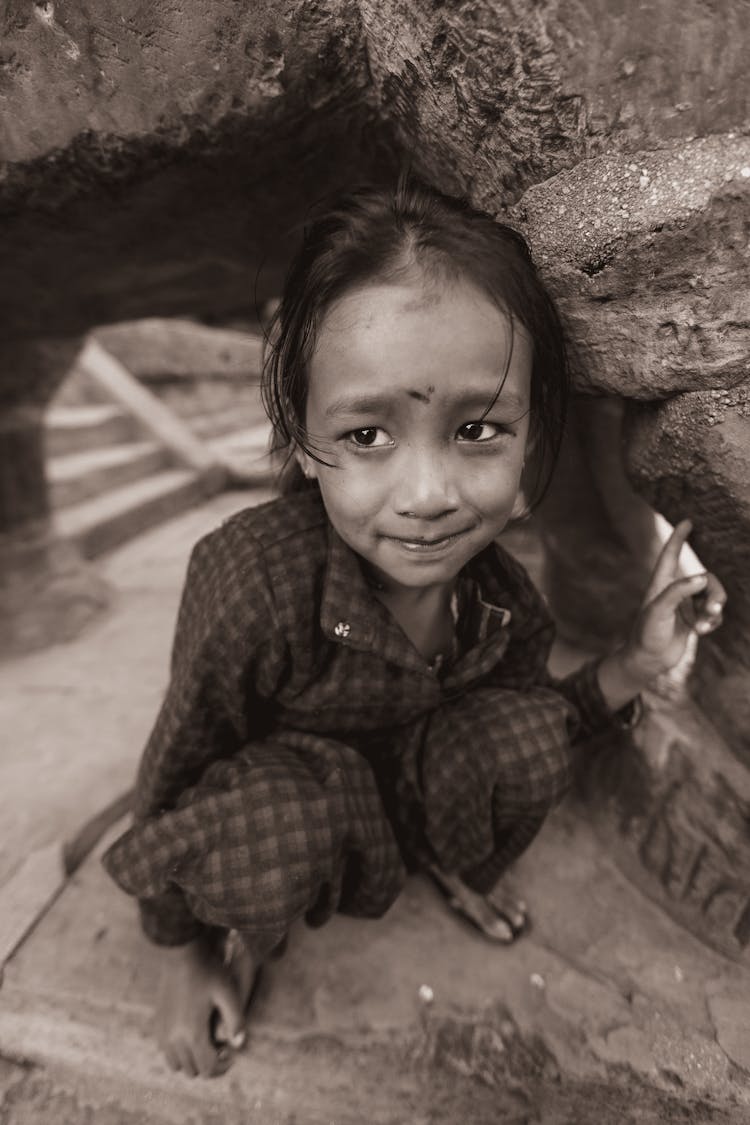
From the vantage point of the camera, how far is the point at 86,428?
4.46 m

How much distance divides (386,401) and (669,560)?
24.6 inches

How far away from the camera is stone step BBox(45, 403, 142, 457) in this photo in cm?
418

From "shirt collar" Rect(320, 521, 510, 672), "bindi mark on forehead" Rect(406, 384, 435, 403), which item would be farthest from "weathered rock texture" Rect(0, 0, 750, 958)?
"shirt collar" Rect(320, 521, 510, 672)

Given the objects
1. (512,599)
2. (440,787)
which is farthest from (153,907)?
(512,599)

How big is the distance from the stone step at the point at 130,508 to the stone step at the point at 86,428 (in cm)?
33

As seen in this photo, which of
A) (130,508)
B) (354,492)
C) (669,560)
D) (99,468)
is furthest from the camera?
(99,468)

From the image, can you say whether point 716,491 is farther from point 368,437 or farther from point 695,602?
point 368,437

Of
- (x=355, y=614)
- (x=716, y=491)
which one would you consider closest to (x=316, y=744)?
(x=355, y=614)

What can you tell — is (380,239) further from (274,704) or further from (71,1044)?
(71,1044)

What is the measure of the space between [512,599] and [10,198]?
3.64 ft

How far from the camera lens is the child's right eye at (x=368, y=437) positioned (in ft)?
3.39

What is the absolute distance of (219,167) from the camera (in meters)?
1.22

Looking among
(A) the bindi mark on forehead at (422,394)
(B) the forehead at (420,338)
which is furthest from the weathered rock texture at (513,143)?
(A) the bindi mark on forehead at (422,394)

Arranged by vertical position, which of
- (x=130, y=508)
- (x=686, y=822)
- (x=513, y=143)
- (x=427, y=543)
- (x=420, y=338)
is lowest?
(x=130, y=508)
